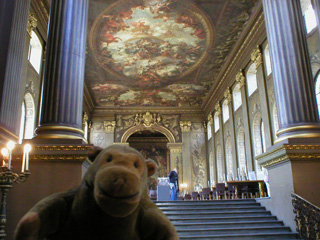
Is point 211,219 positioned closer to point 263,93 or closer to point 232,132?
point 263,93

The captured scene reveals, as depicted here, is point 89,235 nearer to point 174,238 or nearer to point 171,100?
point 174,238

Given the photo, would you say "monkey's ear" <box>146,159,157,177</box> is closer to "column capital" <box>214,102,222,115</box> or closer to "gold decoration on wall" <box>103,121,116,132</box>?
"column capital" <box>214,102,222,115</box>

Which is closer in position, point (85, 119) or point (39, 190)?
point (39, 190)

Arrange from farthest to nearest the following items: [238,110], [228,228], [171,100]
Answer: [171,100], [238,110], [228,228]

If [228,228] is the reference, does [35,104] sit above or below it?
above

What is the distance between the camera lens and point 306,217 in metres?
5.41

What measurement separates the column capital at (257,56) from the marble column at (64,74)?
9.42 metres

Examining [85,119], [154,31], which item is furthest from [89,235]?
[85,119]

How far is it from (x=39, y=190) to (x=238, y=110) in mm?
13691

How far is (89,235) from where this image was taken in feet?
5.01

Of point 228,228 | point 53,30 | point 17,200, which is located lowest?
point 228,228

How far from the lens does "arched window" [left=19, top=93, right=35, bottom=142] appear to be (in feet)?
38.8

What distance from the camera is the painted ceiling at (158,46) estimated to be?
1346 cm

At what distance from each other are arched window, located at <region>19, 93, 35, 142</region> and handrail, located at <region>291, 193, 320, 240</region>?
957 centimetres
